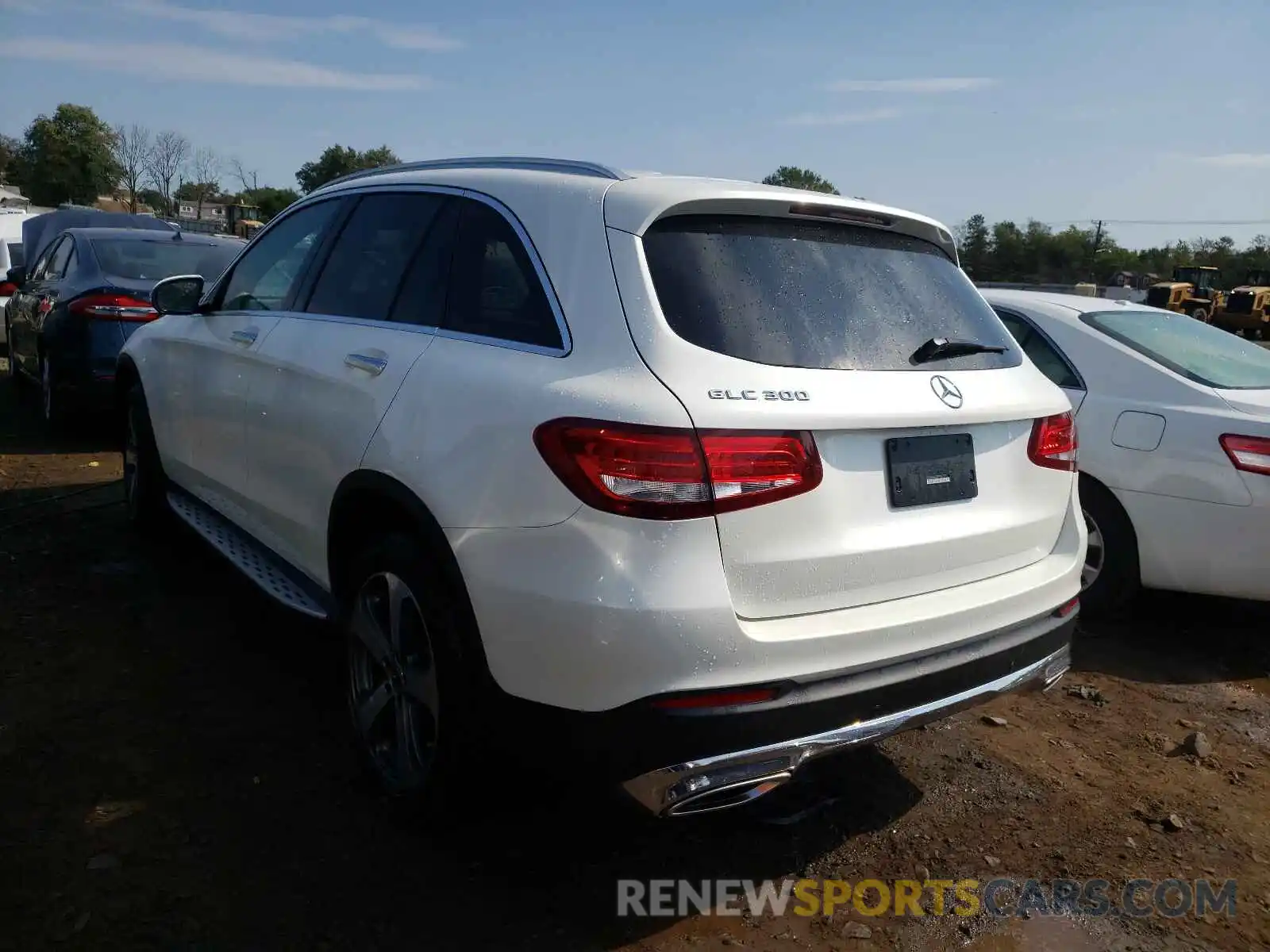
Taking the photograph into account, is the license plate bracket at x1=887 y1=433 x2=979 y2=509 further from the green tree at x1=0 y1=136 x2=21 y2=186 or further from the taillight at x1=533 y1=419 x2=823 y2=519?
the green tree at x1=0 y1=136 x2=21 y2=186

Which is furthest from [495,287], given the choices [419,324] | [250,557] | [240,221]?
[240,221]

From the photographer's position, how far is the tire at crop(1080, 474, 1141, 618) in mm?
4703

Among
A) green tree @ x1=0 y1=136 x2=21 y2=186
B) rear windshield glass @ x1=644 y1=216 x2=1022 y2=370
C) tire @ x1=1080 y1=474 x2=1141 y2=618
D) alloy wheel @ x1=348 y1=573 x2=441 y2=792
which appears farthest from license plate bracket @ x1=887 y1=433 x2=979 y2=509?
green tree @ x1=0 y1=136 x2=21 y2=186

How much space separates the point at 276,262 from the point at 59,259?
5.85 meters

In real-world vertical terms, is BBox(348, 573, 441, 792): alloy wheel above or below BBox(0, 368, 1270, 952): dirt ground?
above

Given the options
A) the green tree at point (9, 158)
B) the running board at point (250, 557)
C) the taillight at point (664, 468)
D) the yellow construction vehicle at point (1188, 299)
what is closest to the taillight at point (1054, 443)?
the taillight at point (664, 468)

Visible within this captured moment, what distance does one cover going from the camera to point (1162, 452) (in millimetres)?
4574

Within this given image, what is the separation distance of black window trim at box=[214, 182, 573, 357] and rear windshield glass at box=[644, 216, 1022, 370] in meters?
0.27

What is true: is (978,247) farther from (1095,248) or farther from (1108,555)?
(1108,555)

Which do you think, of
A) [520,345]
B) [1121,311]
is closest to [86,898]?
[520,345]

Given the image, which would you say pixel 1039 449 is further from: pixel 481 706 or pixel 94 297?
pixel 94 297

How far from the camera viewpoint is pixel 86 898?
8.60ft

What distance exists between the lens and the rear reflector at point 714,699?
222cm

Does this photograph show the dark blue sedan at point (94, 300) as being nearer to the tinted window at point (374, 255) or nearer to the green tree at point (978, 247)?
the tinted window at point (374, 255)
